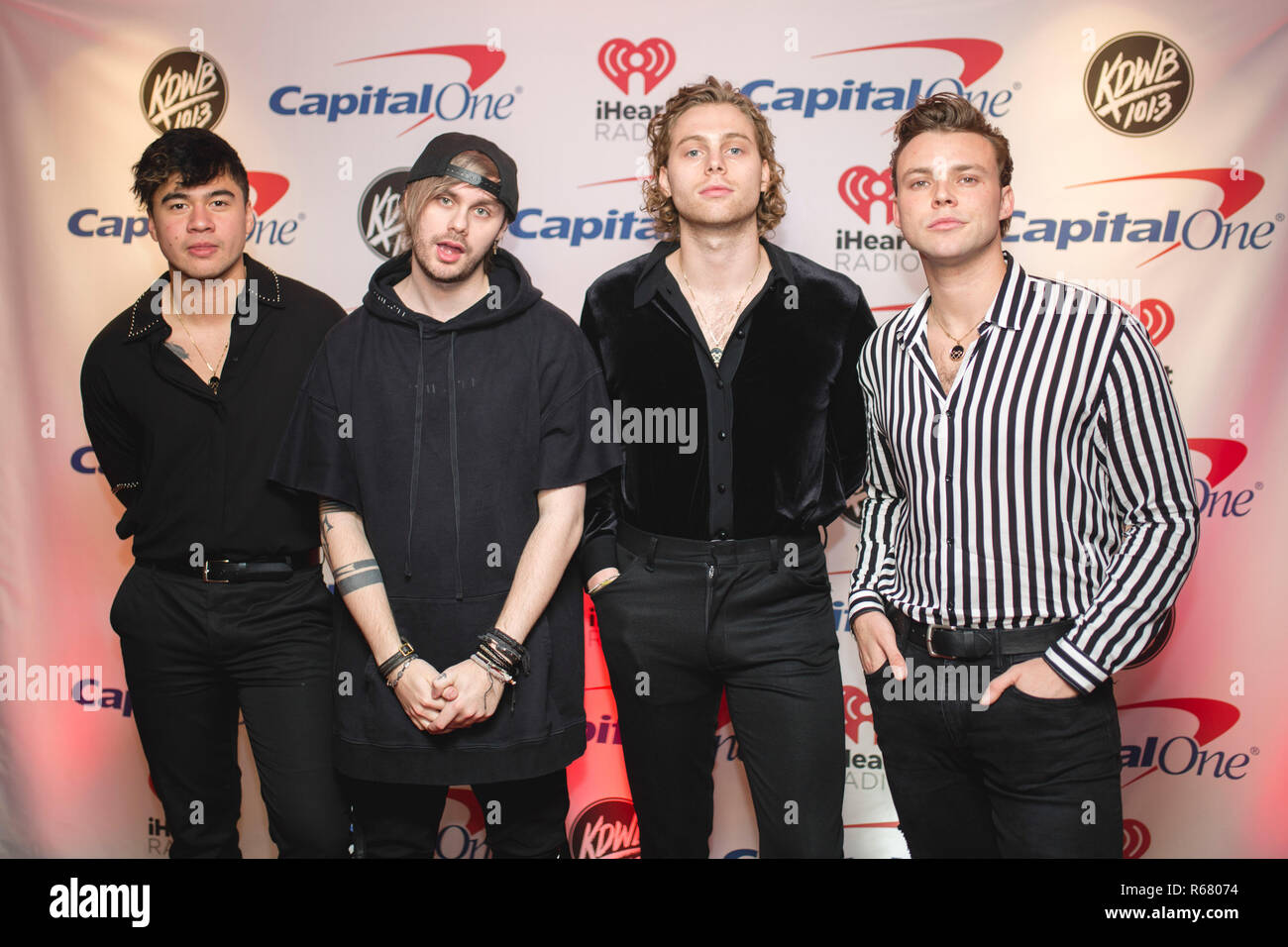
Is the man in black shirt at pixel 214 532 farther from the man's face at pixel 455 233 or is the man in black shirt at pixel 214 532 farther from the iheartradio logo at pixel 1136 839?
the iheartradio logo at pixel 1136 839

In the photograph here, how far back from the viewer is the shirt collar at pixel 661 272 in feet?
7.89

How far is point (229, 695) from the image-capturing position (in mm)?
2510

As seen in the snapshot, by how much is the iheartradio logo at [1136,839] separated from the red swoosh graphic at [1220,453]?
1.15 m

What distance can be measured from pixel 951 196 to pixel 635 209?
4.16 ft

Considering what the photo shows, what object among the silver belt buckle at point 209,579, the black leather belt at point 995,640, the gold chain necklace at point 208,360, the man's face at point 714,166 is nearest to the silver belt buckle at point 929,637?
the black leather belt at point 995,640

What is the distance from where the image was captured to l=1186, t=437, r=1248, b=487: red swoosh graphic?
A: 2984mm

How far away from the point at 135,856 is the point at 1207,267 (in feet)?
13.4

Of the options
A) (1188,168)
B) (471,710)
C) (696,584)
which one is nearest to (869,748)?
(696,584)

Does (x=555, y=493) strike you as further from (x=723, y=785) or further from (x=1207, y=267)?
(x=1207, y=267)

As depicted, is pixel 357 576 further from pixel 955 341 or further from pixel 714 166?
pixel 955 341

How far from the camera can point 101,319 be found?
10.3 feet

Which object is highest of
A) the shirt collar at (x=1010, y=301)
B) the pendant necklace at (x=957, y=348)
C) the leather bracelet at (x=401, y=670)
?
the shirt collar at (x=1010, y=301)

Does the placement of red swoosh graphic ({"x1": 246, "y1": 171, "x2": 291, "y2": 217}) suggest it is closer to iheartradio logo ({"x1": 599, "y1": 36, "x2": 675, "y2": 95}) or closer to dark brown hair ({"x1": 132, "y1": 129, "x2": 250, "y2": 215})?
dark brown hair ({"x1": 132, "y1": 129, "x2": 250, "y2": 215})

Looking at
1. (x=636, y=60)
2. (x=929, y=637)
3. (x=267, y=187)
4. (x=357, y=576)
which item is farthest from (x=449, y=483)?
(x=636, y=60)
